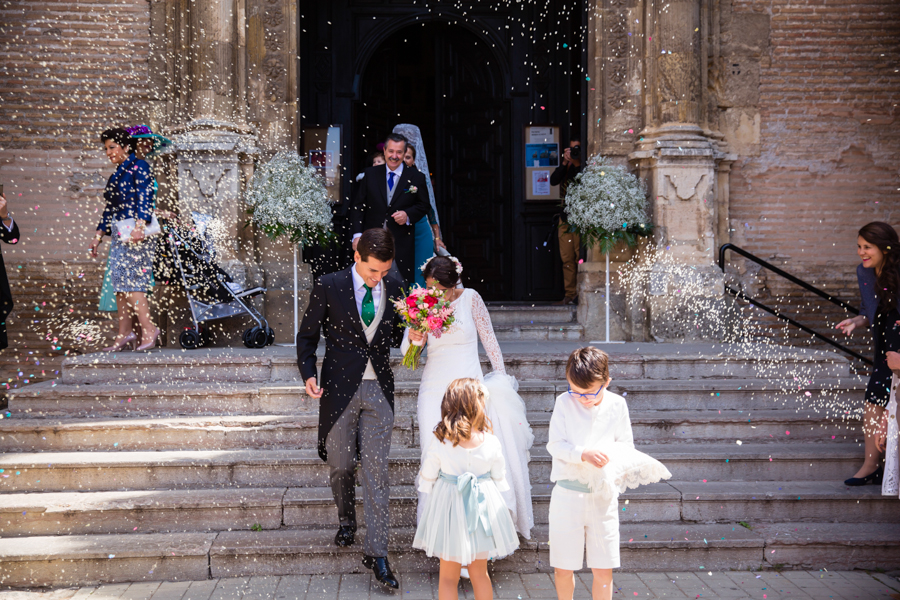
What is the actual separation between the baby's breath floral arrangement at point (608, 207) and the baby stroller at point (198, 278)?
352cm

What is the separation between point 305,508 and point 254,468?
0.55 meters

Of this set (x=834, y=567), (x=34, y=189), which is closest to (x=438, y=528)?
(x=834, y=567)

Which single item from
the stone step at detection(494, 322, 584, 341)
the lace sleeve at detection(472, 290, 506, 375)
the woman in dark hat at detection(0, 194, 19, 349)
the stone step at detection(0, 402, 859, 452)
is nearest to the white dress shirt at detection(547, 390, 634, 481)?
the lace sleeve at detection(472, 290, 506, 375)

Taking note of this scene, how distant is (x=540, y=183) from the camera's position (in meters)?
10.8

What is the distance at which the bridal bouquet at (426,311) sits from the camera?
13.8 ft

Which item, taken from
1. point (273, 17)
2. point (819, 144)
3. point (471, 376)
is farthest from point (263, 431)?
point (819, 144)

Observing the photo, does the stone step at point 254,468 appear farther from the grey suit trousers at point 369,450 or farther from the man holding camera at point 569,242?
the man holding camera at point 569,242

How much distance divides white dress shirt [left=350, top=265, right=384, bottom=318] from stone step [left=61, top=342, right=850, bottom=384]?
2.10 metres

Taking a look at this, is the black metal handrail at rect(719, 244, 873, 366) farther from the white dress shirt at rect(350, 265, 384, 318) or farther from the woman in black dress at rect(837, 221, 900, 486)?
the white dress shirt at rect(350, 265, 384, 318)

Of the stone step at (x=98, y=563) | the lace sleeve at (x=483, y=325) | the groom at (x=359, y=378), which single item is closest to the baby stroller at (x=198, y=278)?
the stone step at (x=98, y=563)

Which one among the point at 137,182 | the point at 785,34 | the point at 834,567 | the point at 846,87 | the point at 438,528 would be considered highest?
the point at 785,34

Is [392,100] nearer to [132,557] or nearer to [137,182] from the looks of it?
[137,182]

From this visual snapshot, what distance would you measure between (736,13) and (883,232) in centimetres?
488

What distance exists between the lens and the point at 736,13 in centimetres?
913
